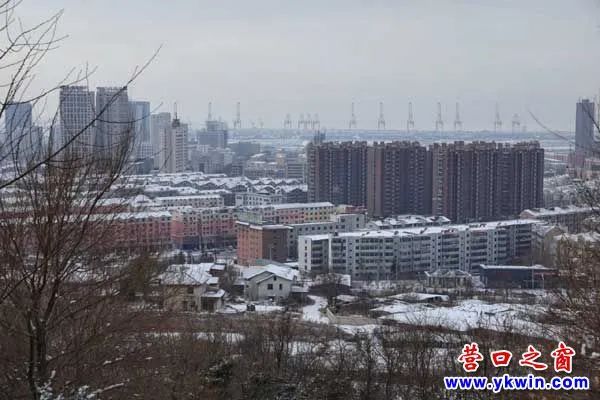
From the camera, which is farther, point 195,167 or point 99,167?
point 195,167

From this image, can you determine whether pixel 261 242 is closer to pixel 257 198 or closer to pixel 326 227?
pixel 326 227

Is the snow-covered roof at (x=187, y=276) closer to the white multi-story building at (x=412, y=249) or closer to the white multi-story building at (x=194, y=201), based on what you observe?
the white multi-story building at (x=412, y=249)

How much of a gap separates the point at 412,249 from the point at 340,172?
4.78 metres

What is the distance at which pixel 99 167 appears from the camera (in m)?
1.23

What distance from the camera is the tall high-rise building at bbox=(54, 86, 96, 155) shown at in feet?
3.22

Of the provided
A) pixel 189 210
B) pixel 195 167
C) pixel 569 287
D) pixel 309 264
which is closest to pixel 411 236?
pixel 309 264

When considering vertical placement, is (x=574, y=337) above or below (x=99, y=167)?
below

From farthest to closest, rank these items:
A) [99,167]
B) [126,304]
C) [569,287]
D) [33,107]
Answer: [569,287] < [126,304] < [99,167] < [33,107]

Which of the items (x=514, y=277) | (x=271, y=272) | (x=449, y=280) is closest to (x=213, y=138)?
(x=449, y=280)

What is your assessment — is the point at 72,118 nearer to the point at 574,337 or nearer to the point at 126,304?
the point at 126,304

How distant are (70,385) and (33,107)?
0.52 m

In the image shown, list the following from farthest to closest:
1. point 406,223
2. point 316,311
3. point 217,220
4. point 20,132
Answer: point 217,220
point 406,223
point 316,311
point 20,132

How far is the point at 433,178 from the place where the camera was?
12.7 meters

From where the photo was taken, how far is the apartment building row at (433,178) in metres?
12.1
